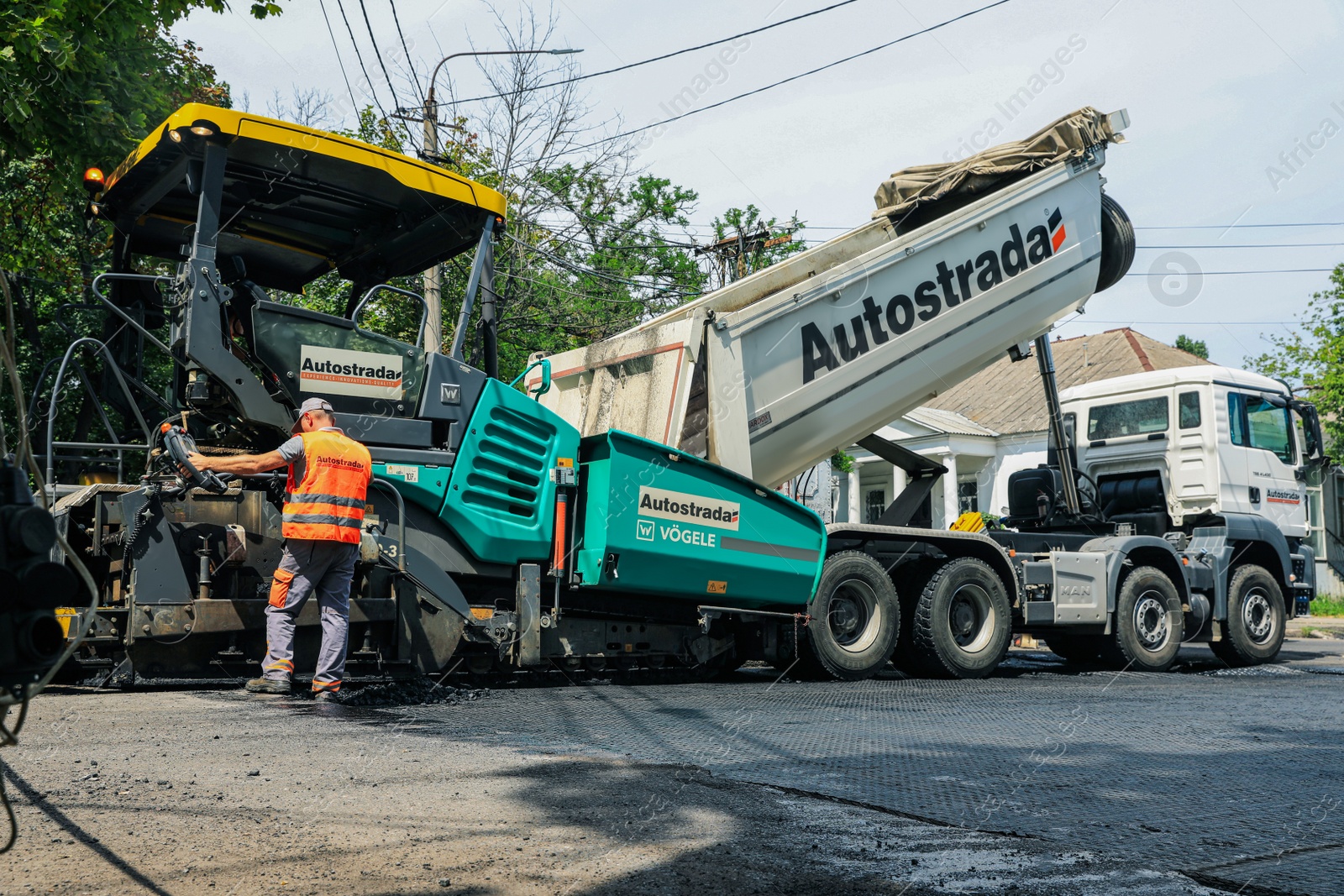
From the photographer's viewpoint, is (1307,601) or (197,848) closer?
(197,848)

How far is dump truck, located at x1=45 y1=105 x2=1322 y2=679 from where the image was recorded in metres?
6.00

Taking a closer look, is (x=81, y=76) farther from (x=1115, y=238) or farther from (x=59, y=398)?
(x=1115, y=238)

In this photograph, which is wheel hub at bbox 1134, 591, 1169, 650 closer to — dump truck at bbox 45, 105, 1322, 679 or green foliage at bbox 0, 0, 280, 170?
dump truck at bbox 45, 105, 1322, 679

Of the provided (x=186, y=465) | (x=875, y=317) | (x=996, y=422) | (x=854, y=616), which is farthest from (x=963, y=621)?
(x=996, y=422)

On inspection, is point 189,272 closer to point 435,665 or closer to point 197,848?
point 435,665

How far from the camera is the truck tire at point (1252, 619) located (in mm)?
10672

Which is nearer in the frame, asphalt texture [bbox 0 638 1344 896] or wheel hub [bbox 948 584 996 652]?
asphalt texture [bbox 0 638 1344 896]

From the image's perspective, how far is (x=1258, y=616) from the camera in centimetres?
1095

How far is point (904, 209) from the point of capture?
905 centimetres

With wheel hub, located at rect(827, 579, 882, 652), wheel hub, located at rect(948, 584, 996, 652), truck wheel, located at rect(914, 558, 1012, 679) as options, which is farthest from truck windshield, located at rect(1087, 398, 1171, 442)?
wheel hub, located at rect(827, 579, 882, 652)

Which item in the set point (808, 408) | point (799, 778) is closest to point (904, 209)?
point (808, 408)

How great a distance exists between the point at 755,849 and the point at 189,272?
4217 mm

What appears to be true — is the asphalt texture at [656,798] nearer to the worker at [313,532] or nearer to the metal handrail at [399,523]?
the worker at [313,532]

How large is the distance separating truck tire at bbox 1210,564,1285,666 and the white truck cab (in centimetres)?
57
